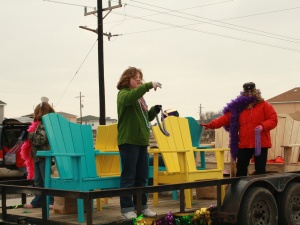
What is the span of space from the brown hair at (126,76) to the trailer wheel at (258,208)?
179cm

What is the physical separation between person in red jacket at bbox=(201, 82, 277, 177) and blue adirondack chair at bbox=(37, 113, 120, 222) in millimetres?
1724

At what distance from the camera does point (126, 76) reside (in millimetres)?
6293

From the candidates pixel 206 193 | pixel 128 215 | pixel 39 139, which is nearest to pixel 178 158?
pixel 206 193

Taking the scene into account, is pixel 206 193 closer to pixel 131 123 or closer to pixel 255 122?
pixel 255 122

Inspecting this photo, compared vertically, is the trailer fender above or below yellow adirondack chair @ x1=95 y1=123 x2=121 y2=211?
below

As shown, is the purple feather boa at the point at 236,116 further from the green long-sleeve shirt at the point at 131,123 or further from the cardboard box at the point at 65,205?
the cardboard box at the point at 65,205

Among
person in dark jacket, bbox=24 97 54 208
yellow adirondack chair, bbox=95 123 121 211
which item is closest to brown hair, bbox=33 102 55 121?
person in dark jacket, bbox=24 97 54 208

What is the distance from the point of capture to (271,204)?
6.54 meters

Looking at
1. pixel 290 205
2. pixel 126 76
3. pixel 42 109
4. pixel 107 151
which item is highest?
pixel 126 76

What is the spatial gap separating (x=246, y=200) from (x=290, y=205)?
0.86 meters

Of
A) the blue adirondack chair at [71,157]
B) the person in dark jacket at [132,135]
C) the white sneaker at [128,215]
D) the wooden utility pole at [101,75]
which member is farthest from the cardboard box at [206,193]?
the wooden utility pole at [101,75]

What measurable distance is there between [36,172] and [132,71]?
92.0 inches

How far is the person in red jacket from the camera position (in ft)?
24.0

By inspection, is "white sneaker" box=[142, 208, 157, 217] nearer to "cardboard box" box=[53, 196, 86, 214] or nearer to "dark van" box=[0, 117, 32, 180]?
"cardboard box" box=[53, 196, 86, 214]
